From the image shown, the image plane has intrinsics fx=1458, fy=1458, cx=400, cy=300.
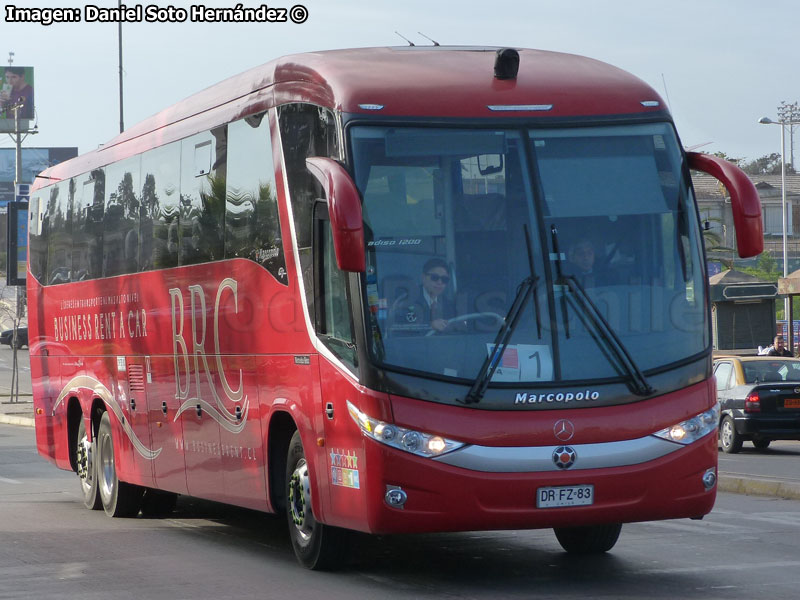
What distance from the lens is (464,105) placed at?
9352 mm

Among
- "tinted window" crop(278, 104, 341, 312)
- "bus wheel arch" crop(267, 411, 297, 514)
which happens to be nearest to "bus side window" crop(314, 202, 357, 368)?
"tinted window" crop(278, 104, 341, 312)

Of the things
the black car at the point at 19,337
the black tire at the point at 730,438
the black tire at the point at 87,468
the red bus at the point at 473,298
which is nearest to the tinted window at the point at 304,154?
the red bus at the point at 473,298

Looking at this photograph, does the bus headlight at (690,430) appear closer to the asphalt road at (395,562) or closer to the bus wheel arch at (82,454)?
the asphalt road at (395,562)

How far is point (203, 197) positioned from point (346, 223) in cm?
389

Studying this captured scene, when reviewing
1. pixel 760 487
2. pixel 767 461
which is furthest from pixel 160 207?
pixel 767 461

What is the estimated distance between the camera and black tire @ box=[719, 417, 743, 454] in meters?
23.6

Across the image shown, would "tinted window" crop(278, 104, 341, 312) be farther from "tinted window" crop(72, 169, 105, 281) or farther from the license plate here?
"tinted window" crop(72, 169, 105, 281)

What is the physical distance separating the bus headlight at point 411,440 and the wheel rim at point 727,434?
51.7 feet

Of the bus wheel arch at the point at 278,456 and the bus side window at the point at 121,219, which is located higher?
the bus side window at the point at 121,219

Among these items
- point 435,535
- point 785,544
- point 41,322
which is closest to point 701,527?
point 785,544

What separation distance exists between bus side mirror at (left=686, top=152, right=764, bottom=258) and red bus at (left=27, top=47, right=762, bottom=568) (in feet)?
0.07

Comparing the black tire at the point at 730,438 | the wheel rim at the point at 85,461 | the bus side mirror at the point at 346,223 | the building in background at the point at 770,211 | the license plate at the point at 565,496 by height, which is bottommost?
the black tire at the point at 730,438

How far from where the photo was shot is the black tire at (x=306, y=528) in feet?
32.5

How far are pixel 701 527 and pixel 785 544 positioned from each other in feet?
4.42
